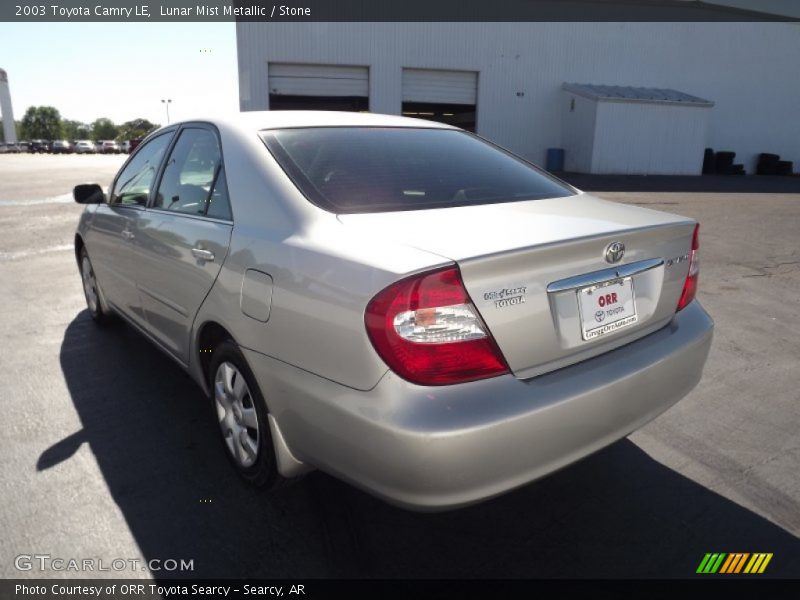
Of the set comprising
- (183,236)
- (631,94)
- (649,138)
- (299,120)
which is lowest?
(183,236)

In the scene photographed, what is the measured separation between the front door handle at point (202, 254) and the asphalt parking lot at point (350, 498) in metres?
0.96

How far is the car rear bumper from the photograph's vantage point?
172cm

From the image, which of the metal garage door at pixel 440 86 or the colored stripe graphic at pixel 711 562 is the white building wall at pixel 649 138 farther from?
the colored stripe graphic at pixel 711 562

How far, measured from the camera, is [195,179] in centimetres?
294

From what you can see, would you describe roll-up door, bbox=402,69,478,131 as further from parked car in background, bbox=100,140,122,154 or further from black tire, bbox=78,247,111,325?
parked car in background, bbox=100,140,122,154

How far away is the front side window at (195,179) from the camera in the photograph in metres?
2.66

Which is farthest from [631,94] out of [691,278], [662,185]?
[691,278]

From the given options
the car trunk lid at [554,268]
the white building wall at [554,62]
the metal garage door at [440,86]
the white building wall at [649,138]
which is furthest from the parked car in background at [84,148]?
the car trunk lid at [554,268]

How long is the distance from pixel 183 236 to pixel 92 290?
2.36 meters

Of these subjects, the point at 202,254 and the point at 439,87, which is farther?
the point at 439,87

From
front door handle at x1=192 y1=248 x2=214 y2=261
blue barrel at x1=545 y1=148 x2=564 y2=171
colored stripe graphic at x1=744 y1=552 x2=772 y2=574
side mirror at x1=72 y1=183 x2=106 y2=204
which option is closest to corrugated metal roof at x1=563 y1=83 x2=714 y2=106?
blue barrel at x1=545 y1=148 x2=564 y2=171

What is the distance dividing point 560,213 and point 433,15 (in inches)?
893

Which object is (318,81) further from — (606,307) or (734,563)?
(734,563)

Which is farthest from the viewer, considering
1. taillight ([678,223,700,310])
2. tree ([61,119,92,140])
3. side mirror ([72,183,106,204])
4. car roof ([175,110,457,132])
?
tree ([61,119,92,140])
